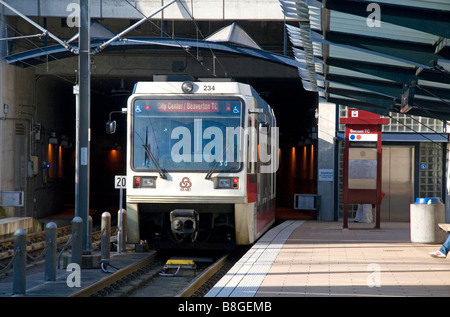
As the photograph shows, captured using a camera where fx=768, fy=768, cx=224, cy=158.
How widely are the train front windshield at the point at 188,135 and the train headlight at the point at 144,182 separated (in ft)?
0.60

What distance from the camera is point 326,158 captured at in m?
27.1

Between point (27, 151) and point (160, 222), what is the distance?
15.0 m

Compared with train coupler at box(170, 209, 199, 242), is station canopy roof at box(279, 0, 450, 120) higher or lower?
higher

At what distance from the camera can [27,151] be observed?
2916cm

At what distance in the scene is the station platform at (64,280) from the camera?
1111 cm

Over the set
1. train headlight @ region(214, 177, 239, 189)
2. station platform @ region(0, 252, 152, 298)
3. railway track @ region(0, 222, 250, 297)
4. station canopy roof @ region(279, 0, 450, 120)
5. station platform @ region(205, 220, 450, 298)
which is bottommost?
railway track @ region(0, 222, 250, 297)

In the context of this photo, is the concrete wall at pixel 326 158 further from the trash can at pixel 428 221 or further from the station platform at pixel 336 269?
the trash can at pixel 428 221

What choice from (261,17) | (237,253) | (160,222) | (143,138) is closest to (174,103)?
(143,138)

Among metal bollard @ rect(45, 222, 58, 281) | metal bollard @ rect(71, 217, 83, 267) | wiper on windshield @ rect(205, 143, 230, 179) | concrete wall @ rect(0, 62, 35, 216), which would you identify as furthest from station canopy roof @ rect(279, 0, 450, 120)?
concrete wall @ rect(0, 62, 35, 216)

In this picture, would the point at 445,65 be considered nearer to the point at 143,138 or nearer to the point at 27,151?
the point at 143,138

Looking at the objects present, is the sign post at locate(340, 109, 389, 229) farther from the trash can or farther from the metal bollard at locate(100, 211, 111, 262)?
the metal bollard at locate(100, 211, 111, 262)

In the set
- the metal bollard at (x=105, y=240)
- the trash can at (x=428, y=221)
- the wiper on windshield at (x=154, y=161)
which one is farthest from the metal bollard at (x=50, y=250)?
the trash can at (x=428, y=221)

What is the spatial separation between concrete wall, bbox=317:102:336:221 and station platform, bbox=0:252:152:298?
1194cm

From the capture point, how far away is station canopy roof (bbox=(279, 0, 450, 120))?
9.52 metres
